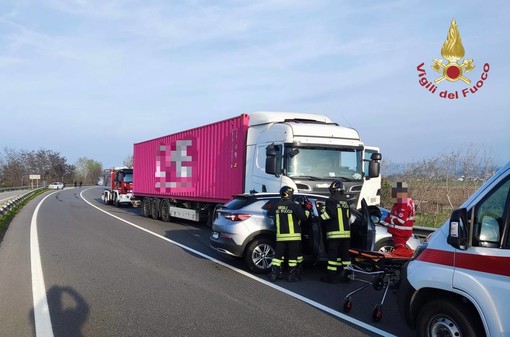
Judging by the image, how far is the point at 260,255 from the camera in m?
8.31

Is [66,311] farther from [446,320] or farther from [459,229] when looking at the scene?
[459,229]

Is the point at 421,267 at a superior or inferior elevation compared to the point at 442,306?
superior

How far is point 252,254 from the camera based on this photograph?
27.0 feet

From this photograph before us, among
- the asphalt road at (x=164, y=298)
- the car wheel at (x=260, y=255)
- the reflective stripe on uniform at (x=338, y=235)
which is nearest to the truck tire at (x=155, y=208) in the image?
the asphalt road at (x=164, y=298)

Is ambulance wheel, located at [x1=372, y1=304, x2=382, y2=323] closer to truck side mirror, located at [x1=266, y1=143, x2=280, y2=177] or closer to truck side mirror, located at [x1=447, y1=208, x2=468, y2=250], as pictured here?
truck side mirror, located at [x1=447, y1=208, x2=468, y2=250]

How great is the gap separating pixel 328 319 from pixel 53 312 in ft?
11.4

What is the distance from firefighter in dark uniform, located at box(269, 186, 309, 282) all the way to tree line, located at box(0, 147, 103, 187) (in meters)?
79.6

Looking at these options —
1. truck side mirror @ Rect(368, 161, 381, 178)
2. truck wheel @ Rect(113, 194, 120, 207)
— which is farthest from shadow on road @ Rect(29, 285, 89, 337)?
truck wheel @ Rect(113, 194, 120, 207)

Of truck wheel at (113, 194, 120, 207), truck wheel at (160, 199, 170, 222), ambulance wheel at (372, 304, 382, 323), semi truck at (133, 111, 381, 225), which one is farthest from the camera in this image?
truck wheel at (113, 194, 120, 207)

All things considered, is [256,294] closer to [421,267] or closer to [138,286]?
[138,286]

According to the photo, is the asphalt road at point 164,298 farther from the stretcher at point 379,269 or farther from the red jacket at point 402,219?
the red jacket at point 402,219

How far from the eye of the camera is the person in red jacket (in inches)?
288

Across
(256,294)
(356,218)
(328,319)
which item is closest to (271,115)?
(356,218)

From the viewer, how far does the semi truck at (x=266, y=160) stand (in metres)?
10.2
